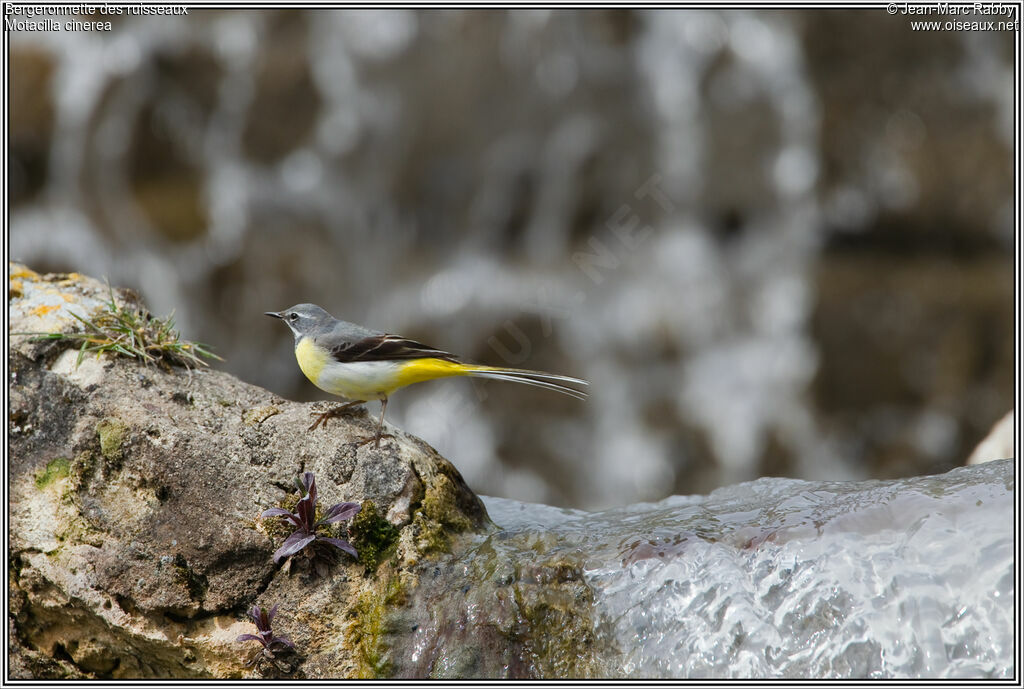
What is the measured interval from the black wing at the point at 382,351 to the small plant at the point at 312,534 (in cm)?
82

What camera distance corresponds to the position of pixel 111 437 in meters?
4.39

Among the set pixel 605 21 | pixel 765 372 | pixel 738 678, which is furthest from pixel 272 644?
pixel 605 21

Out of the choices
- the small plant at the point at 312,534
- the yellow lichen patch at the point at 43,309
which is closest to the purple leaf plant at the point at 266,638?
the small plant at the point at 312,534

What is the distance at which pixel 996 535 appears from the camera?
156 inches

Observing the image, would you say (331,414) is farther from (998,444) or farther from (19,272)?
(998,444)

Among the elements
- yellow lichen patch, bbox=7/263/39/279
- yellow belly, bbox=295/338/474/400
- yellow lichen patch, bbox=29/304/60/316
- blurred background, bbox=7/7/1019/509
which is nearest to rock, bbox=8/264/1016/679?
yellow belly, bbox=295/338/474/400

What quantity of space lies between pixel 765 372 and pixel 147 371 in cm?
1059

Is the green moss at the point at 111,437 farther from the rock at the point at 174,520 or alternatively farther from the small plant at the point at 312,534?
the small plant at the point at 312,534

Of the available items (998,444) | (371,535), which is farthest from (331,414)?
(998,444)

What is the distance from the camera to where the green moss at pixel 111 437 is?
436cm

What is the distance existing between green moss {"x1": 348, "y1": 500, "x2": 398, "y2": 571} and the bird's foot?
1.68ft

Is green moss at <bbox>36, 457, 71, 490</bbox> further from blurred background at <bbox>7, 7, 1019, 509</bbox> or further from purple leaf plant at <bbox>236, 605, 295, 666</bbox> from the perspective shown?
blurred background at <bbox>7, 7, 1019, 509</bbox>

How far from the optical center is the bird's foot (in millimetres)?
4566

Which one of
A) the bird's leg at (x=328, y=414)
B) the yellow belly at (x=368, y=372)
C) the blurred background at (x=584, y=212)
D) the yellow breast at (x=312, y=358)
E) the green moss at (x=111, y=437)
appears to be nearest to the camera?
the green moss at (x=111, y=437)
